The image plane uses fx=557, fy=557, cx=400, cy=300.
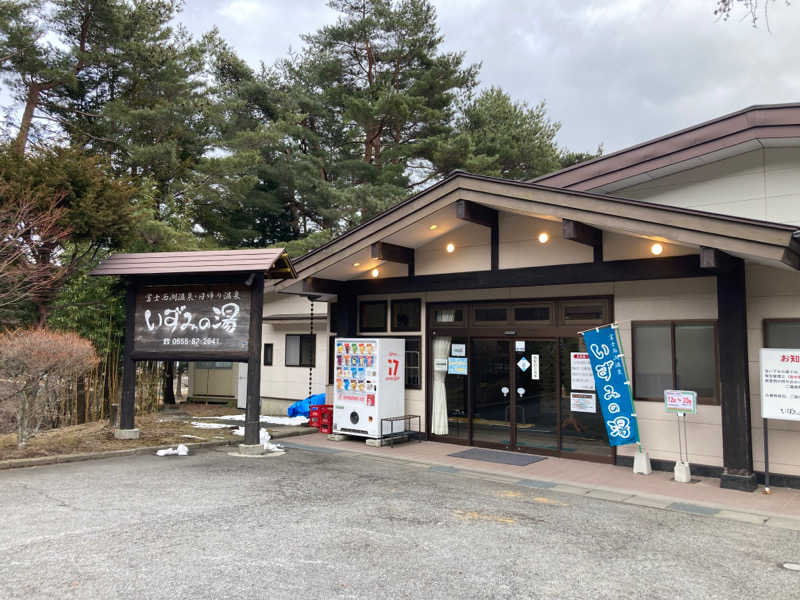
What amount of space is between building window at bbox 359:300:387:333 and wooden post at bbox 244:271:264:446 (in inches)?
109

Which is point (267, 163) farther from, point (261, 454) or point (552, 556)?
point (552, 556)

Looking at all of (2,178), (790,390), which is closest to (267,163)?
(2,178)

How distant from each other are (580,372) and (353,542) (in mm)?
4832

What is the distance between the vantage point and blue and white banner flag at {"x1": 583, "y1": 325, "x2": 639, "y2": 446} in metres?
7.43

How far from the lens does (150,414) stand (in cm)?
1268

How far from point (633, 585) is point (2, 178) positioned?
9.87 meters

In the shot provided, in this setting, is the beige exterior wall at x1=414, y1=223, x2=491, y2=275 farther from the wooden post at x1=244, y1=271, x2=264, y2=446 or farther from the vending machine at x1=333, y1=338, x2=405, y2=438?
the wooden post at x1=244, y1=271, x2=264, y2=446

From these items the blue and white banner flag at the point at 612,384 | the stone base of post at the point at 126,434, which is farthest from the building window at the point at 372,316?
the stone base of post at the point at 126,434

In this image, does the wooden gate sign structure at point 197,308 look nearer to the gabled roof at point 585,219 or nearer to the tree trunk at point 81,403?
the gabled roof at point 585,219

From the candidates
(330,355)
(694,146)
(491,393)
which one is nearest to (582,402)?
(491,393)

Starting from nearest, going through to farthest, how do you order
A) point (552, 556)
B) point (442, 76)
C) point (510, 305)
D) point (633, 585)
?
point (633, 585), point (552, 556), point (510, 305), point (442, 76)

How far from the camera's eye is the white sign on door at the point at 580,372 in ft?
26.9

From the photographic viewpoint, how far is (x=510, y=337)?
904 cm

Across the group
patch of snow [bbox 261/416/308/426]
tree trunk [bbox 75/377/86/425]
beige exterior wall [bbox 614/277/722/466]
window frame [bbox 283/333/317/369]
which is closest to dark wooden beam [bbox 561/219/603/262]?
beige exterior wall [bbox 614/277/722/466]
